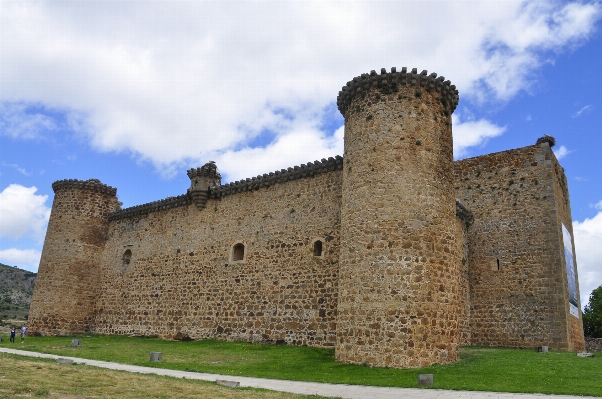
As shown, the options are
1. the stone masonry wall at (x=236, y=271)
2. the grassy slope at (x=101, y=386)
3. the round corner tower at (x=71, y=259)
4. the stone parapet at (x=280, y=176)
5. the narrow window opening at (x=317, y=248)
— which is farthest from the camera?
the round corner tower at (x=71, y=259)

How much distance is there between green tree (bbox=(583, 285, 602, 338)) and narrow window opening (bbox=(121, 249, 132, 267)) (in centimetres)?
3442

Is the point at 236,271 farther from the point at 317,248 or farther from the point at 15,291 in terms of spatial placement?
the point at 15,291

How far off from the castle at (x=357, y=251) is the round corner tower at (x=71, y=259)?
76mm

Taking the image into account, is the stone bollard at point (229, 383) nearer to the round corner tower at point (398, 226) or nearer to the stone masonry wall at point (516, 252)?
the round corner tower at point (398, 226)

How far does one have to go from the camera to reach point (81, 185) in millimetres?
26531

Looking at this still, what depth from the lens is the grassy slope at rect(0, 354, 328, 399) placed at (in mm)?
7348

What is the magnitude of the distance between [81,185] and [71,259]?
13.4ft

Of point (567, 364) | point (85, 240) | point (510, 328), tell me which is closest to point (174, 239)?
point (85, 240)

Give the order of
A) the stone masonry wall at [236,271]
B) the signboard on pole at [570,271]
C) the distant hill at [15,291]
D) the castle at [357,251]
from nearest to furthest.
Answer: the castle at [357,251]
the stone masonry wall at [236,271]
the signboard on pole at [570,271]
the distant hill at [15,291]

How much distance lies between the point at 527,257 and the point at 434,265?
776 centimetres

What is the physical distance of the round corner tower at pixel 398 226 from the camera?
13109mm

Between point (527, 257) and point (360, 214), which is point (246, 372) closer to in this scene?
point (360, 214)

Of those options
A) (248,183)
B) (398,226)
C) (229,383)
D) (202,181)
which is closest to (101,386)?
(229,383)

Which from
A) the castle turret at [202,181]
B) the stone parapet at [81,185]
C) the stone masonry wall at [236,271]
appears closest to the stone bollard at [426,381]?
the stone masonry wall at [236,271]
